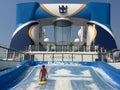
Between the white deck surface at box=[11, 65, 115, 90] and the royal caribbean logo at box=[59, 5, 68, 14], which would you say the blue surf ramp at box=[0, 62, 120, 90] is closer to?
the white deck surface at box=[11, 65, 115, 90]

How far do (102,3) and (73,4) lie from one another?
505 centimetres

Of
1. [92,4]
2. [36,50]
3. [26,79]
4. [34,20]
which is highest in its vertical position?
[92,4]

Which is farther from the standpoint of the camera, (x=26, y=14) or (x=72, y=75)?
(x=26, y=14)

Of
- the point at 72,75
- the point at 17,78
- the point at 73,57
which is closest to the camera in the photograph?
the point at 17,78

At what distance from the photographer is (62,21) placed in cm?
4566

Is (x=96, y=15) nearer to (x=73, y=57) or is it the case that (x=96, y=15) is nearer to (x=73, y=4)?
(x=73, y=4)

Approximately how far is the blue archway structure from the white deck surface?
78.4 feet

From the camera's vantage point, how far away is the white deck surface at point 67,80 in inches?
539

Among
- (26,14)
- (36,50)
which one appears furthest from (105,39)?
(26,14)

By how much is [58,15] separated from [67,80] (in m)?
29.7

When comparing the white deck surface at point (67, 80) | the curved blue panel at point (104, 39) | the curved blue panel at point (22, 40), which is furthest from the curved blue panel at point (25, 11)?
the white deck surface at point (67, 80)

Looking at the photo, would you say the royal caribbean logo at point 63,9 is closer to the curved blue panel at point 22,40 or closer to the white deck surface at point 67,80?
the curved blue panel at point 22,40

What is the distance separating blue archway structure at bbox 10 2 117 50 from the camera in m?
42.5

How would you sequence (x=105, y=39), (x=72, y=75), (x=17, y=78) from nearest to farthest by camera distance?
(x=17, y=78) < (x=72, y=75) < (x=105, y=39)
